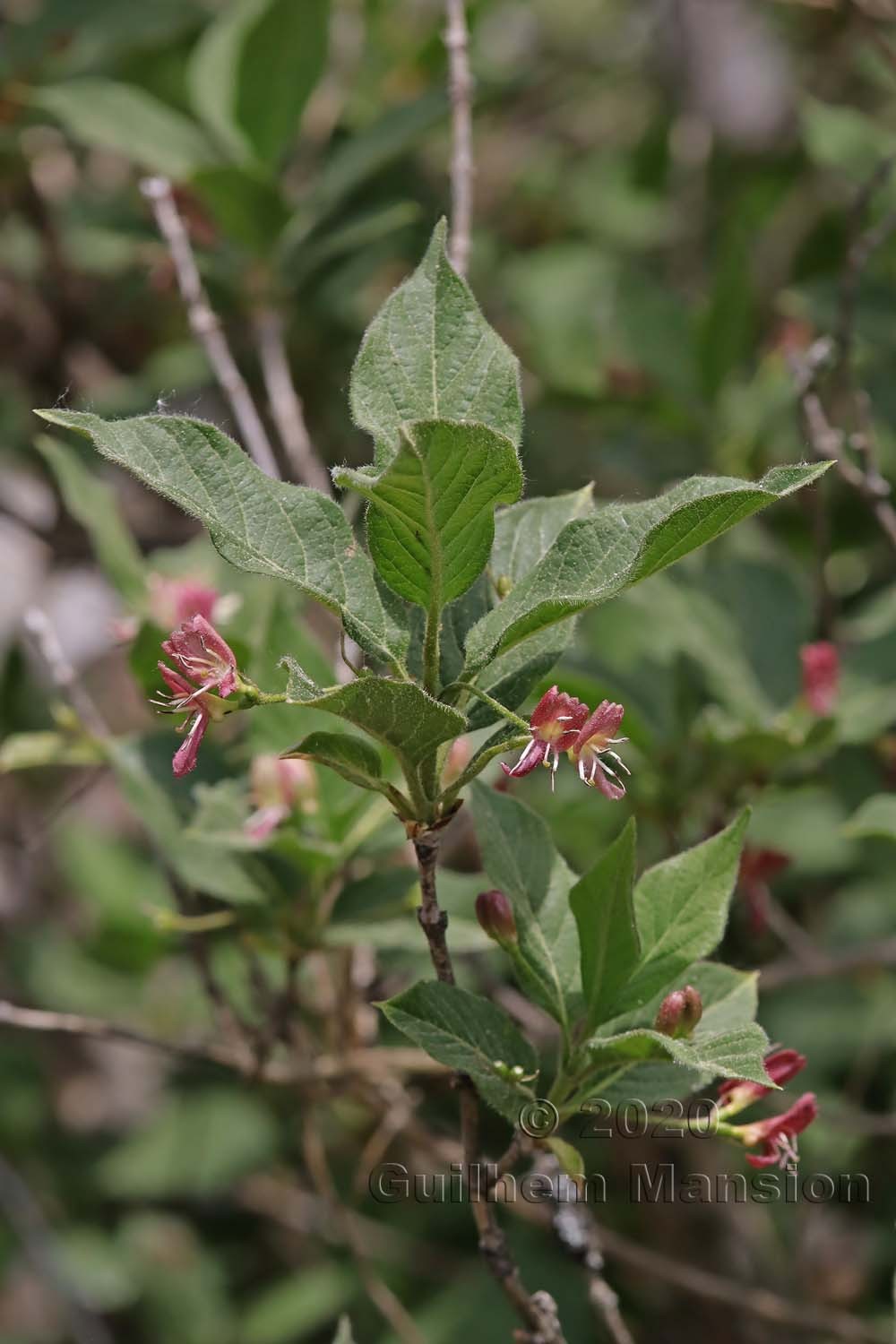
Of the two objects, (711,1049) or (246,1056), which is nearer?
(711,1049)

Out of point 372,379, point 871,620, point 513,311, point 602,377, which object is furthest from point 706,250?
point 372,379

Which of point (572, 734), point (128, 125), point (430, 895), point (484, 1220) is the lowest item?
point (484, 1220)

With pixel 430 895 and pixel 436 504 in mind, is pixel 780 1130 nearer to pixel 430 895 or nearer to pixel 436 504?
pixel 430 895

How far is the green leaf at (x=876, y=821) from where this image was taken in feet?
3.82

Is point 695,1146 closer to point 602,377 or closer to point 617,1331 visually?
point 617,1331

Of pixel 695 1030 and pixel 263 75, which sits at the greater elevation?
pixel 263 75

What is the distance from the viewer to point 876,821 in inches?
46.7

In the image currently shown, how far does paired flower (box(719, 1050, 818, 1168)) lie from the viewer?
37.8 inches

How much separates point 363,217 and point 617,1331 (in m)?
1.42

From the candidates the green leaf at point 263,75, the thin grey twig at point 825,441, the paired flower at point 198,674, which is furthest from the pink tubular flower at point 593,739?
the green leaf at point 263,75

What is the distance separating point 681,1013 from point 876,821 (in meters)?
0.37

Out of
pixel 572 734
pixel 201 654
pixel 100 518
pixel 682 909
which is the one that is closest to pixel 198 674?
pixel 201 654

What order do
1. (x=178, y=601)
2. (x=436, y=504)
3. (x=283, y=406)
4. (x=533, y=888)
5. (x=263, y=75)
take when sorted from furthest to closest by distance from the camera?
(x=263, y=75) < (x=283, y=406) < (x=178, y=601) < (x=533, y=888) < (x=436, y=504)

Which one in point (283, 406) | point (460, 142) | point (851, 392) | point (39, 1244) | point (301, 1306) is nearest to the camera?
point (460, 142)
